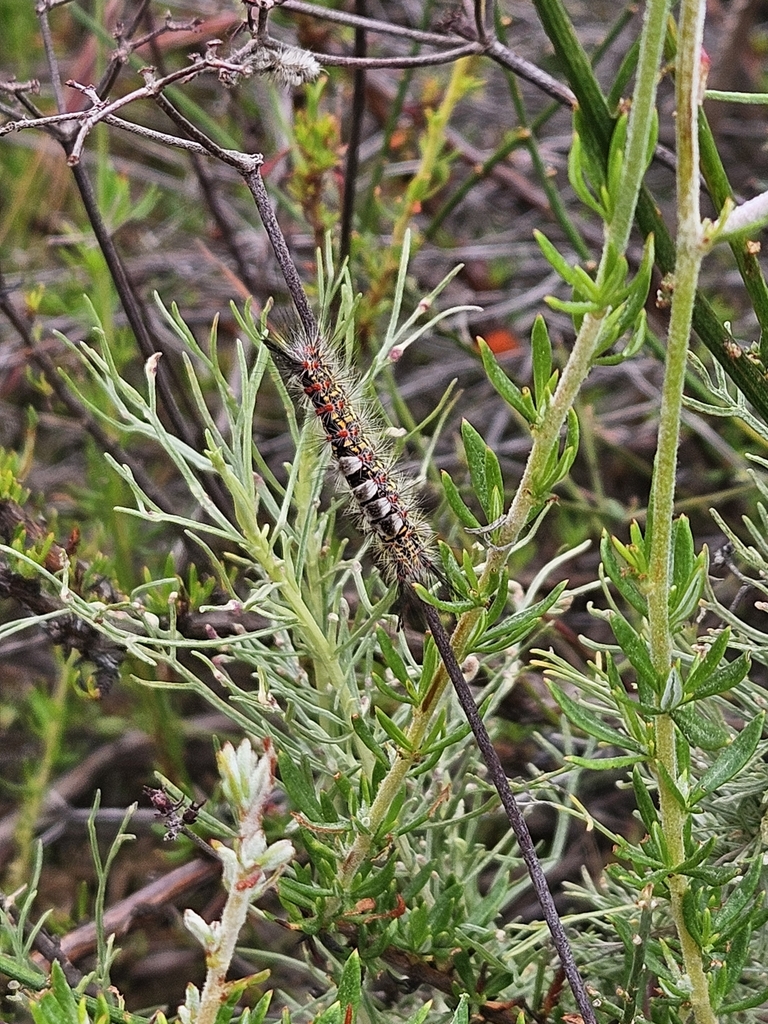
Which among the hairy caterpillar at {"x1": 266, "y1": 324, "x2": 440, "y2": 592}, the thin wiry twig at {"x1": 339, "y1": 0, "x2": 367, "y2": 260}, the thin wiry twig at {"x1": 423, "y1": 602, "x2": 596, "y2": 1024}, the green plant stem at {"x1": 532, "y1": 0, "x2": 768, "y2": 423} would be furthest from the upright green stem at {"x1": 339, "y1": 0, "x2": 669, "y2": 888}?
the thin wiry twig at {"x1": 339, "y1": 0, "x2": 367, "y2": 260}

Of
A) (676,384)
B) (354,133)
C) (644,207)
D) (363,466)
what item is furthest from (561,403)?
(354,133)

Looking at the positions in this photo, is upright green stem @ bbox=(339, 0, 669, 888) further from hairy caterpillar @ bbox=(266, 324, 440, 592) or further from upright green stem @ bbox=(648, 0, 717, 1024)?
hairy caterpillar @ bbox=(266, 324, 440, 592)

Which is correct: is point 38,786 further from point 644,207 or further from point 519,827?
point 644,207

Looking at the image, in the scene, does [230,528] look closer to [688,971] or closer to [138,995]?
[688,971]

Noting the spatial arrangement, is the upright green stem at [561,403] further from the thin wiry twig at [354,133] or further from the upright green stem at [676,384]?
the thin wiry twig at [354,133]

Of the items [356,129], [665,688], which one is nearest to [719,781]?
[665,688]

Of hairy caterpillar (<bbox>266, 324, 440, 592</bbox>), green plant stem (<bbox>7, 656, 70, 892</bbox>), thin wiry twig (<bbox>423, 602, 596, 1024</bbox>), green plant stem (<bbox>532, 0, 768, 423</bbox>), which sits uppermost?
green plant stem (<bbox>532, 0, 768, 423</bbox>)
